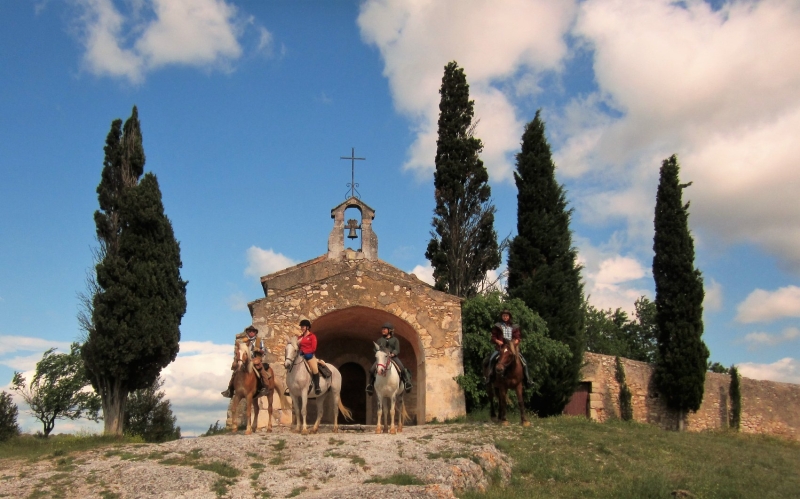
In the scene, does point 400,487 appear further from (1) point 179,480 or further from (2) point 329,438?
(2) point 329,438

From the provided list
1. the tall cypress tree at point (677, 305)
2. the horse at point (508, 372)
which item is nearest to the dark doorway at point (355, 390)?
the horse at point (508, 372)

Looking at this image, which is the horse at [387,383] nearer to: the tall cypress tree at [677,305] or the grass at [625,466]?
the grass at [625,466]

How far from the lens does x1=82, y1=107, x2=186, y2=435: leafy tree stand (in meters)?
18.0

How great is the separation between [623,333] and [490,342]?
84.4 ft

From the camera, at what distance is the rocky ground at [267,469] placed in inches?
358

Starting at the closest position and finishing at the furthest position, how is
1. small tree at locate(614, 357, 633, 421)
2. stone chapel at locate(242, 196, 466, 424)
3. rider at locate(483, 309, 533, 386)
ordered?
rider at locate(483, 309, 533, 386)
stone chapel at locate(242, 196, 466, 424)
small tree at locate(614, 357, 633, 421)

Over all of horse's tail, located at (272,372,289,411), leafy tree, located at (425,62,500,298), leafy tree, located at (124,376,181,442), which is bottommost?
leafy tree, located at (124,376,181,442)

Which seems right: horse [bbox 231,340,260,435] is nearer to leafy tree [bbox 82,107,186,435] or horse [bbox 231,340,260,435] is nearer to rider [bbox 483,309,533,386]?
rider [bbox 483,309,533,386]

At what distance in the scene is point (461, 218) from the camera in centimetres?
2417

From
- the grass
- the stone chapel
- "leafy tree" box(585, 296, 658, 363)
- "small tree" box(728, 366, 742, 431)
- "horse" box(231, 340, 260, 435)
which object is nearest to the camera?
the grass

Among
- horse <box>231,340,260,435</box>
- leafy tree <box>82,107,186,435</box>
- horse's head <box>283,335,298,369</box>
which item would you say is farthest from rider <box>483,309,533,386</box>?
leafy tree <box>82,107,186,435</box>

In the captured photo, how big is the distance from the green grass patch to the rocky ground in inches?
0.6

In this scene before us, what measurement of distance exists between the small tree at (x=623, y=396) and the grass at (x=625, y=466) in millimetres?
8154

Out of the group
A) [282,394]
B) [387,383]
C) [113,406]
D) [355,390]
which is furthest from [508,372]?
[113,406]
